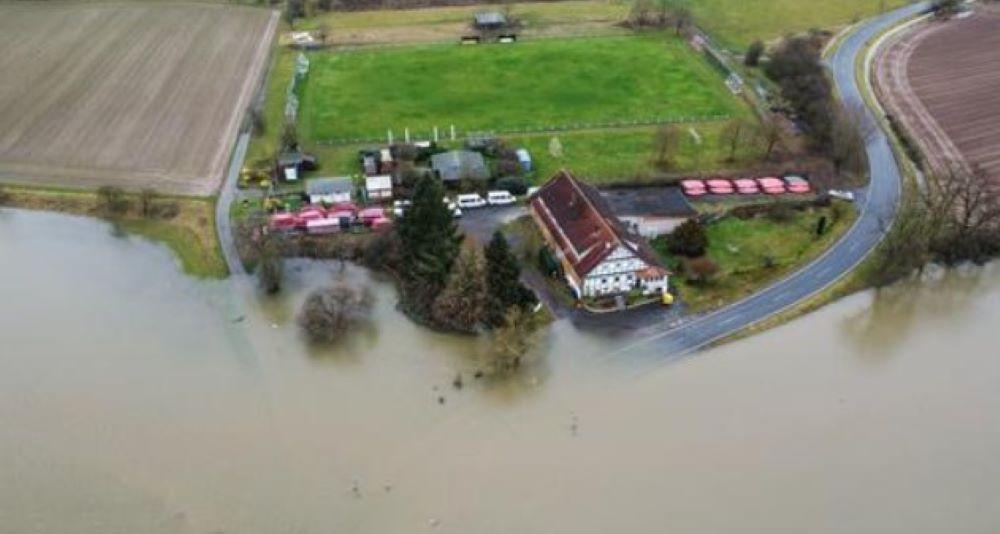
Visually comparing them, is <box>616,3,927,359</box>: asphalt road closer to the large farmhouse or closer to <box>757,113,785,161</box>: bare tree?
the large farmhouse

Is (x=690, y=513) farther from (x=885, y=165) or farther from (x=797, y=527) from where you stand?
(x=885, y=165)

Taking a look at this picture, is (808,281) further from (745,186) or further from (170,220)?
(170,220)

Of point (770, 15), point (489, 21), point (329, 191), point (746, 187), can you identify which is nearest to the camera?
point (329, 191)

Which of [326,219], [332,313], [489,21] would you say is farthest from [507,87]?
[332,313]

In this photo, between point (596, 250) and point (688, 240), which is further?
point (688, 240)

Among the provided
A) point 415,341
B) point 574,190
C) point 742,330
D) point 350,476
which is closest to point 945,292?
point 742,330

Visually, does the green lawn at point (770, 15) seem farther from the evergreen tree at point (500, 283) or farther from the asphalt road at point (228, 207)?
the evergreen tree at point (500, 283)

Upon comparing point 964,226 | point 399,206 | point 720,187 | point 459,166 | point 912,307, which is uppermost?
point 964,226
